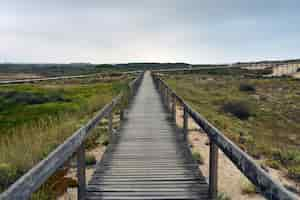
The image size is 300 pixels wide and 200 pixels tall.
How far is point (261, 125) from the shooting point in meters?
16.3

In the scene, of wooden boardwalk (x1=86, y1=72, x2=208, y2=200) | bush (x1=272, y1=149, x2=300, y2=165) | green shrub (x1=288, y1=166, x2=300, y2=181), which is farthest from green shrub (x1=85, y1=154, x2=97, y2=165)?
bush (x1=272, y1=149, x2=300, y2=165)

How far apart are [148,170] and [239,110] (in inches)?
604

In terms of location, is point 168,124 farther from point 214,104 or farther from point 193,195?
point 214,104

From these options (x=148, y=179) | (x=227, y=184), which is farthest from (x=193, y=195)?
(x=227, y=184)

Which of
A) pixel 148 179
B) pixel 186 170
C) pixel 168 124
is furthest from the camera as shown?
pixel 168 124

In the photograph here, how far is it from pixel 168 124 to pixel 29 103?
18.3m

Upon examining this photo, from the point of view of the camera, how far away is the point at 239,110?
744 inches

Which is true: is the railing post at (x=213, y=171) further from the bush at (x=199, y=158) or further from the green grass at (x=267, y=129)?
the green grass at (x=267, y=129)

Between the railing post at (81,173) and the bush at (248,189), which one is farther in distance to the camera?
the bush at (248,189)

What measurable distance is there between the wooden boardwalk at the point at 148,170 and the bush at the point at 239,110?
12.2 meters

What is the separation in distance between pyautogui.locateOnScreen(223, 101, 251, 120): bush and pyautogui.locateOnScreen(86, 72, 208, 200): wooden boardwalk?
39.9 feet

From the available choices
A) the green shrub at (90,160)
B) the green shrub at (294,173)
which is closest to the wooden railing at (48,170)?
the green shrub at (90,160)

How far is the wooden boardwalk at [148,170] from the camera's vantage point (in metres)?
3.88

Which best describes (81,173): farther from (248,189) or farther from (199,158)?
(199,158)
